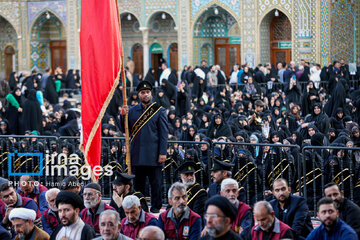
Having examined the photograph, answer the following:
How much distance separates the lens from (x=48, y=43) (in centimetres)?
2875

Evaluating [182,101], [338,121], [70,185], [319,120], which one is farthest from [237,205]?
[182,101]

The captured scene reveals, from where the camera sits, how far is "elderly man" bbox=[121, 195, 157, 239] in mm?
6168

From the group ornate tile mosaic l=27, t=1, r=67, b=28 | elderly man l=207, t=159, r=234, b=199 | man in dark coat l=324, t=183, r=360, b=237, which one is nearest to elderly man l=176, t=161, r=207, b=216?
elderly man l=207, t=159, r=234, b=199

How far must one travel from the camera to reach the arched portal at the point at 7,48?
2900 centimetres

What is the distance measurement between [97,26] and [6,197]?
2102 mm

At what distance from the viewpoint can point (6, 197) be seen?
6895 mm

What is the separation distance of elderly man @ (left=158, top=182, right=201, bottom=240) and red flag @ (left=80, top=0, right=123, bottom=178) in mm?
1584

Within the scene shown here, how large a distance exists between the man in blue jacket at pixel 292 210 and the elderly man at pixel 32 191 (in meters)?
2.77

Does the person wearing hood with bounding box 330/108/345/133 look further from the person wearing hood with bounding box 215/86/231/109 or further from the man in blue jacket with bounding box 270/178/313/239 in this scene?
the man in blue jacket with bounding box 270/178/313/239

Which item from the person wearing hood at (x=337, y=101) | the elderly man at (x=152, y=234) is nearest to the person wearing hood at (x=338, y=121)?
the person wearing hood at (x=337, y=101)

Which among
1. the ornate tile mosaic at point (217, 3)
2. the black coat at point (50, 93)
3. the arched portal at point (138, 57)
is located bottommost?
the black coat at point (50, 93)

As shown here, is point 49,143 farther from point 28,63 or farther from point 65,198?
point 28,63

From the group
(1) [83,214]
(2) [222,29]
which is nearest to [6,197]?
(1) [83,214]

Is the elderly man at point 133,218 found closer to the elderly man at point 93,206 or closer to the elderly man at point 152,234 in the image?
the elderly man at point 93,206
